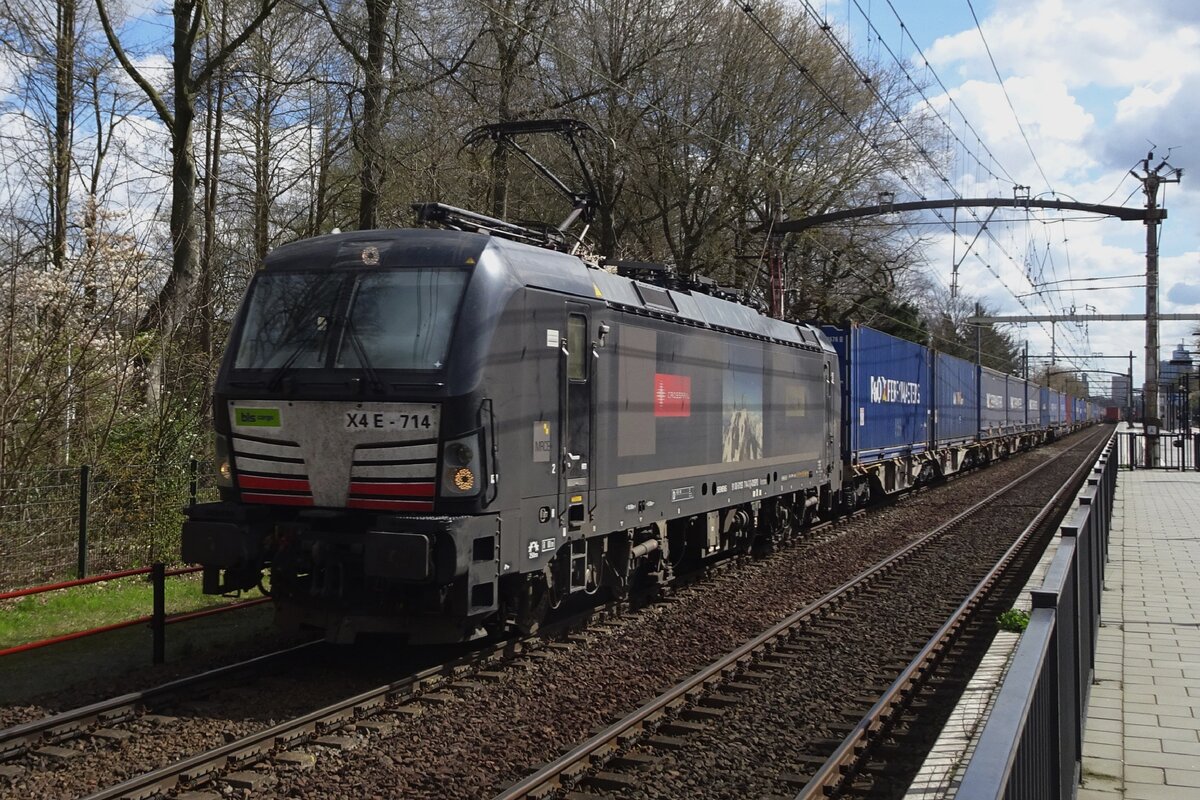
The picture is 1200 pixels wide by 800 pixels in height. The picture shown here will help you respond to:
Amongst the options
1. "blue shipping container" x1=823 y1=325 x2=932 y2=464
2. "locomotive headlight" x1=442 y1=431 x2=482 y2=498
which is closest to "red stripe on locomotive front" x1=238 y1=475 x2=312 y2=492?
"locomotive headlight" x1=442 y1=431 x2=482 y2=498

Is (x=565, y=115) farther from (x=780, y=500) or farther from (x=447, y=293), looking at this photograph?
(x=447, y=293)

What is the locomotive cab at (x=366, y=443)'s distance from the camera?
7.20 m

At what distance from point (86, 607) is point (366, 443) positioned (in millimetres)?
4539

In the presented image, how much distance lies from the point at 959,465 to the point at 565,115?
1606 centimetres

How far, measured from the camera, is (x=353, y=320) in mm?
7723

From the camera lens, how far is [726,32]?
80.0 feet

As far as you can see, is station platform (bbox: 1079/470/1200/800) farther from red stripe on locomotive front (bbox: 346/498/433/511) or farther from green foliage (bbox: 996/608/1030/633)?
red stripe on locomotive front (bbox: 346/498/433/511)

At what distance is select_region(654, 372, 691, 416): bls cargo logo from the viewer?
1009 centimetres

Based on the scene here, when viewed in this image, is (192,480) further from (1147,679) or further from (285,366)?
(1147,679)

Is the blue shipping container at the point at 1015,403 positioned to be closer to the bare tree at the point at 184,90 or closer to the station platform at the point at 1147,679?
the station platform at the point at 1147,679

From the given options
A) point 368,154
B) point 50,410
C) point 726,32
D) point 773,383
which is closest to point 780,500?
point 773,383

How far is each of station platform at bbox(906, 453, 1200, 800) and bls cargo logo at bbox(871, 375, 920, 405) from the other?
288 inches

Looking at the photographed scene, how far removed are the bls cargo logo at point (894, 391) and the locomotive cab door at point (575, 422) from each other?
12.9 meters

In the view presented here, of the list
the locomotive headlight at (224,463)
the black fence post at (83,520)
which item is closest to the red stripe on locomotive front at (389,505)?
the locomotive headlight at (224,463)
